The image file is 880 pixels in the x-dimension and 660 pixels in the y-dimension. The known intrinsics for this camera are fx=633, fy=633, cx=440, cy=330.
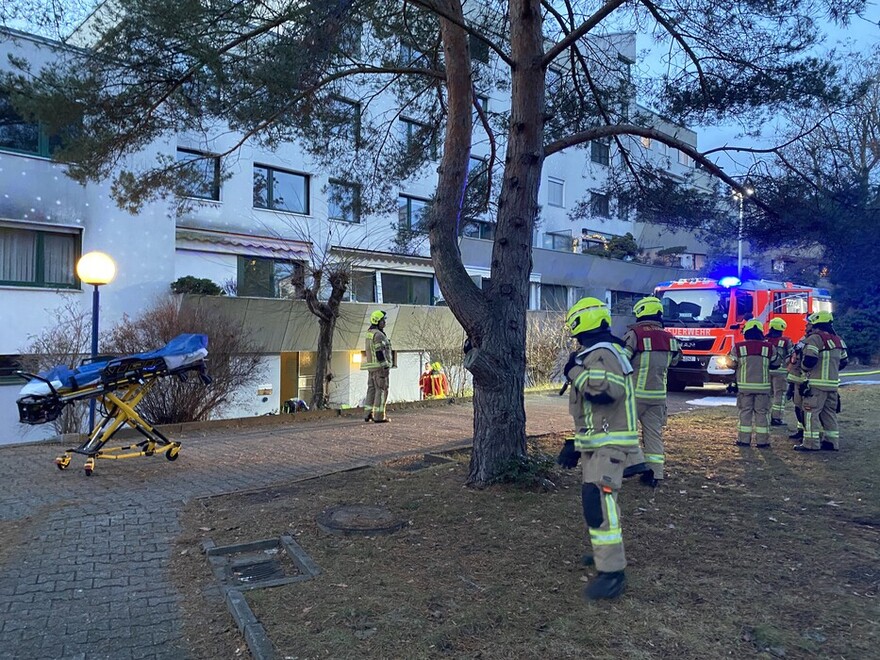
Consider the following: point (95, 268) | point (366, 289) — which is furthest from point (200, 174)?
point (366, 289)

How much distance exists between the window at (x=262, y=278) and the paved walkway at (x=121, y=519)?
23.8 feet

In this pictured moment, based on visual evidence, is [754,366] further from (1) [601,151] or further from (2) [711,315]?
Result: (2) [711,315]

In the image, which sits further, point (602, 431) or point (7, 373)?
point (7, 373)

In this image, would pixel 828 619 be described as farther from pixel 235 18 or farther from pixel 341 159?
pixel 341 159

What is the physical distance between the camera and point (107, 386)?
22.6 ft

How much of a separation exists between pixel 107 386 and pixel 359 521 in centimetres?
358

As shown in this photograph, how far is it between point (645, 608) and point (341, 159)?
8.29m

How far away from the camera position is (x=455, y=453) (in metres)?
8.15

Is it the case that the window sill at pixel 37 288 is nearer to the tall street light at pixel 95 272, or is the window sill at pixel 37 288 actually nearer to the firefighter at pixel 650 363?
the tall street light at pixel 95 272

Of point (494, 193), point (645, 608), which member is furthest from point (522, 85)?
point (645, 608)

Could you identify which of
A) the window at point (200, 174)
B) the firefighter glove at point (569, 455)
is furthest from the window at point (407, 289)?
the firefighter glove at point (569, 455)

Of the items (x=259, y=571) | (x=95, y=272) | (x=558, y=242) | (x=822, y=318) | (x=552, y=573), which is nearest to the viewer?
(x=552, y=573)

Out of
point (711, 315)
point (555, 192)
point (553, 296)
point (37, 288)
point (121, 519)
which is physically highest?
point (555, 192)

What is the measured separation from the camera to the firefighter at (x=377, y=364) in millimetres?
10875
